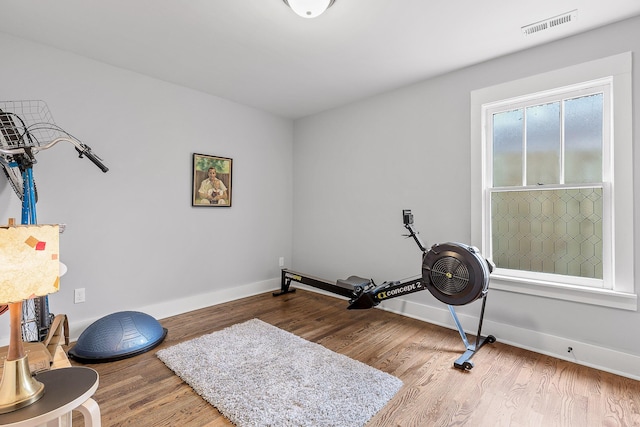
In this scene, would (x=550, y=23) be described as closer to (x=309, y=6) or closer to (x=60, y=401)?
(x=309, y=6)

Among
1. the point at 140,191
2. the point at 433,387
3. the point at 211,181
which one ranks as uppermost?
the point at 211,181

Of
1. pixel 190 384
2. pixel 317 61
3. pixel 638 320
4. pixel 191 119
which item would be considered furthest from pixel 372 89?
pixel 190 384

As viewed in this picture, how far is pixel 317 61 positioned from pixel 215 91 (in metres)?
1.44

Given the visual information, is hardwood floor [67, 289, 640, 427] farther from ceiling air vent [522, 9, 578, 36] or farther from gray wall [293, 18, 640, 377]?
ceiling air vent [522, 9, 578, 36]

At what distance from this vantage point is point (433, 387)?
1.99 m

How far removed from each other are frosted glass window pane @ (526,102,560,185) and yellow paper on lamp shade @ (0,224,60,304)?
10.8 feet

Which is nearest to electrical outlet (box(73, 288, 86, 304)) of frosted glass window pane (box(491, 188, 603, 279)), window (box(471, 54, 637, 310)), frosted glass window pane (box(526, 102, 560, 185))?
window (box(471, 54, 637, 310))

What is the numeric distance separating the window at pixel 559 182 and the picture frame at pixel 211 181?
9.36 feet

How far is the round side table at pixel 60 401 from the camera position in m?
0.93

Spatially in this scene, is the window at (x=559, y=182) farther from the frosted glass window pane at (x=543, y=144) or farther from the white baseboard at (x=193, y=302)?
the white baseboard at (x=193, y=302)

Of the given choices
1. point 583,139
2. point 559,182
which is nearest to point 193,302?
point 559,182

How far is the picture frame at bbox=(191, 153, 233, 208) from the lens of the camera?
3523 mm

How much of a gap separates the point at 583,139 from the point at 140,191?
13.5ft

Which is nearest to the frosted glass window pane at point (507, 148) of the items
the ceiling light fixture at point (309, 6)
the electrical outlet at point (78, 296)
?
the ceiling light fixture at point (309, 6)
